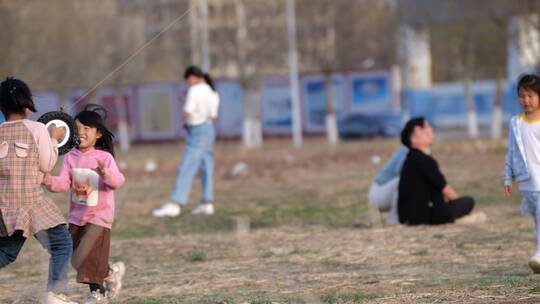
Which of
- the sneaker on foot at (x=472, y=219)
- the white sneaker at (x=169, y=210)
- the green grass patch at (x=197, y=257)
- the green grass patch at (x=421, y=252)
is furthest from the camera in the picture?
the white sneaker at (x=169, y=210)

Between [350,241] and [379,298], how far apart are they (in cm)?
317

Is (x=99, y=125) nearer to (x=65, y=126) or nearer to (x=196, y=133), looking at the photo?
(x=65, y=126)

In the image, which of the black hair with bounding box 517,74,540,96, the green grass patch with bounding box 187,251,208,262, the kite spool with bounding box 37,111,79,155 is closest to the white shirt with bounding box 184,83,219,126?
the green grass patch with bounding box 187,251,208,262

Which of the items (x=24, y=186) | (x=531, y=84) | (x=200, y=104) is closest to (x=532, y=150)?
(x=531, y=84)

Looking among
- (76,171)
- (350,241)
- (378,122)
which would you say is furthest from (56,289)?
(378,122)

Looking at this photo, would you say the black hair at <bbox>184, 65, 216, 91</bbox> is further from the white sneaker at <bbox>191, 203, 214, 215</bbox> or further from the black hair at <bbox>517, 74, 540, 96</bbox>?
the black hair at <bbox>517, 74, 540, 96</bbox>

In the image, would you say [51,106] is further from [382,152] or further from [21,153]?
[21,153]

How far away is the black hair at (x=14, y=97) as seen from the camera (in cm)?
615

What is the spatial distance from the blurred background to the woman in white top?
22481mm

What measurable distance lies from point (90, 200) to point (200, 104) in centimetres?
581

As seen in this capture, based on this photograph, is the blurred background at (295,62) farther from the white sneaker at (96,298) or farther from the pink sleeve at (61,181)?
the white sneaker at (96,298)

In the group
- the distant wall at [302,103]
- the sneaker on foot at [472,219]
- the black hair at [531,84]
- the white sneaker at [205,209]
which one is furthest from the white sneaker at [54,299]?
the distant wall at [302,103]

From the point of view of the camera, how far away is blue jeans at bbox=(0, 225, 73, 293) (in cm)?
615

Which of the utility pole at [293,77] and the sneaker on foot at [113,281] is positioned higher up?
the utility pole at [293,77]
